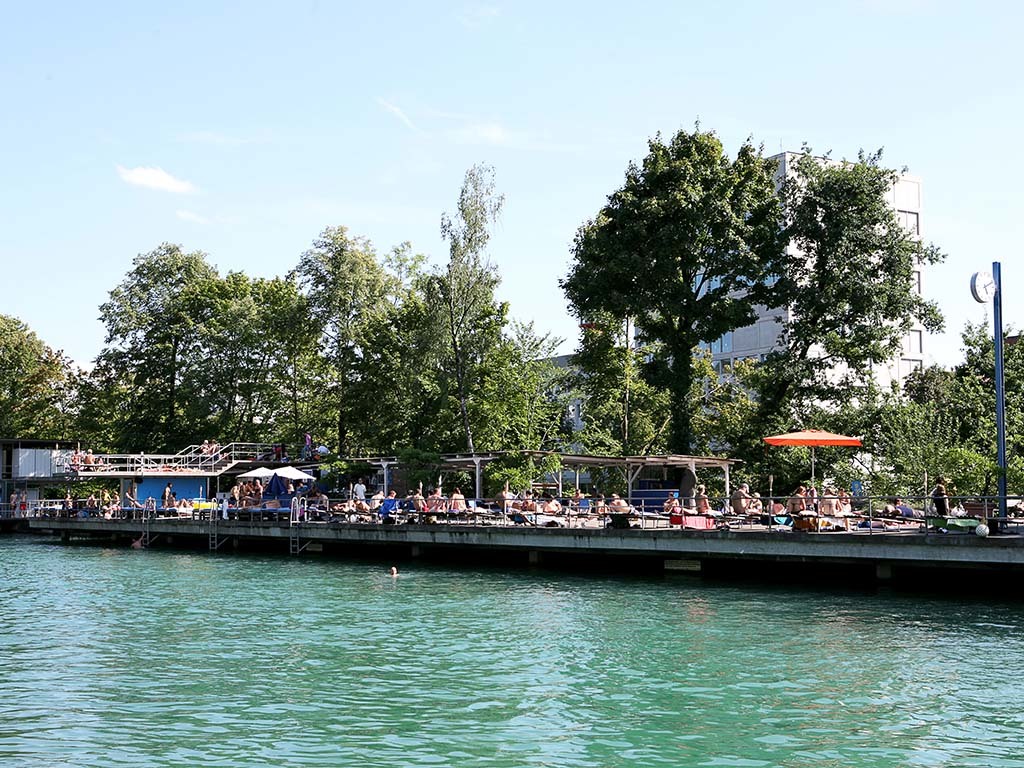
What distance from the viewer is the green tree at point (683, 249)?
4547 cm

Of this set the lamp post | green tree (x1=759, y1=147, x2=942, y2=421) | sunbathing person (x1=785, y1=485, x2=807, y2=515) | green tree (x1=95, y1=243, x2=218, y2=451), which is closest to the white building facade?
green tree (x1=759, y1=147, x2=942, y2=421)

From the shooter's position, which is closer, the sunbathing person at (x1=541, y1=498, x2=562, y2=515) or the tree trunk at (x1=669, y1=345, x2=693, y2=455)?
the sunbathing person at (x1=541, y1=498, x2=562, y2=515)

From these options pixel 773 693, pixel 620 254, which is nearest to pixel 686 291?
pixel 620 254

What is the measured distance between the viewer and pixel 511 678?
16.9 metres

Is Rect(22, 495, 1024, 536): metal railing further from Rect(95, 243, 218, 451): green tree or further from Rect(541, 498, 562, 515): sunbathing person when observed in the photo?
Rect(95, 243, 218, 451): green tree

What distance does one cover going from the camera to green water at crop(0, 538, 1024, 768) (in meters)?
12.7

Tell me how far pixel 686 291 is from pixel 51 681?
3346 cm

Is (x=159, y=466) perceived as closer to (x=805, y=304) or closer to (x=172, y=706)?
(x=805, y=304)

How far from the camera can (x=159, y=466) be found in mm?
57438

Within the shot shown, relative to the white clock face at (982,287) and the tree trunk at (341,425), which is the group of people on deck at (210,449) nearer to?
the tree trunk at (341,425)

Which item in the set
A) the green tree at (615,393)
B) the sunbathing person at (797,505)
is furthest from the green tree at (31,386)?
the sunbathing person at (797,505)

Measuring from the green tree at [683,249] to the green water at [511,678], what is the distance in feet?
61.9

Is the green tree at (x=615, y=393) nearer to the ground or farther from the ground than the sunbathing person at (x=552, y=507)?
farther from the ground

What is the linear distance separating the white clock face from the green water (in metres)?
7.13
